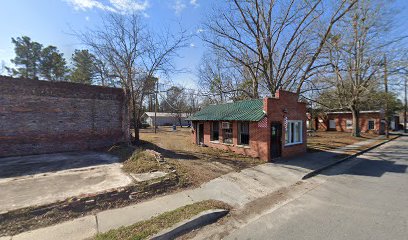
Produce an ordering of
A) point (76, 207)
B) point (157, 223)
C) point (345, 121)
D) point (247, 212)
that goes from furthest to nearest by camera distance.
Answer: point (345, 121)
point (247, 212)
point (76, 207)
point (157, 223)

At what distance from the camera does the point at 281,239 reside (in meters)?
4.13

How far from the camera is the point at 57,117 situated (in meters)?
12.6

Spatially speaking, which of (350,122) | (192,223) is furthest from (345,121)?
(192,223)

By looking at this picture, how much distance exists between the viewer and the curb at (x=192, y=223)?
4180 millimetres

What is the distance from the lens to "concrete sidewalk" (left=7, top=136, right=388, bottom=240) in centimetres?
432

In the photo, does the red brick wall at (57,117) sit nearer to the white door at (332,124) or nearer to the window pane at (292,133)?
the window pane at (292,133)

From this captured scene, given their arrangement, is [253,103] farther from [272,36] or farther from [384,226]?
[384,226]

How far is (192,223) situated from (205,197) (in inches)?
62.2

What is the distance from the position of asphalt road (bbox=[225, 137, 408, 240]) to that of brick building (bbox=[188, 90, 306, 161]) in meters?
4.02

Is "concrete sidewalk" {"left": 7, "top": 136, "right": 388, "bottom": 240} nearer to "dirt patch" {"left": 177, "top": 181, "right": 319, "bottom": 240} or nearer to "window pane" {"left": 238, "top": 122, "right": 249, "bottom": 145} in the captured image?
"dirt patch" {"left": 177, "top": 181, "right": 319, "bottom": 240}

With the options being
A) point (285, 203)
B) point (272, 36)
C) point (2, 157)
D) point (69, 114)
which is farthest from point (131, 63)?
point (285, 203)

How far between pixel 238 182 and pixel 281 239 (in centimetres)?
361

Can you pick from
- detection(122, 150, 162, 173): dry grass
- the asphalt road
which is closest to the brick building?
the asphalt road

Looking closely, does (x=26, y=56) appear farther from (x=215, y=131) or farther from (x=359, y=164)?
(x=359, y=164)
